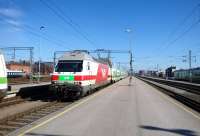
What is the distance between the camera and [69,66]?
24078mm

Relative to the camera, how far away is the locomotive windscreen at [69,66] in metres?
23.8

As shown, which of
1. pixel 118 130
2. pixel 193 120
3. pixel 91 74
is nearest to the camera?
pixel 118 130

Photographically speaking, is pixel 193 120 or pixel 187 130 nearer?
pixel 187 130

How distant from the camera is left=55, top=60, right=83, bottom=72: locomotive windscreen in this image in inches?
938

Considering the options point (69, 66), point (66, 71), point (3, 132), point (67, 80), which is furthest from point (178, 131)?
point (69, 66)

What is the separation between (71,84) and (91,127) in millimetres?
10989

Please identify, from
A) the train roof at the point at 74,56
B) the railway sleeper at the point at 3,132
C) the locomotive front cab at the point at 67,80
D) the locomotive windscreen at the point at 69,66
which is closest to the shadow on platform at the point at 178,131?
the railway sleeper at the point at 3,132

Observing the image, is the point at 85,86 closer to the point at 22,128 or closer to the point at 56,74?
the point at 56,74

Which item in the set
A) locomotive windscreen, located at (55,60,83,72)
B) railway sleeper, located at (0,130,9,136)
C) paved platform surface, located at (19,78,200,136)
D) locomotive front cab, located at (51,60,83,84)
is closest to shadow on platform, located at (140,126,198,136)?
paved platform surface, located at (19,78,200,136)

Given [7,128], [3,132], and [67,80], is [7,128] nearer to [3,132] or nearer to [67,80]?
[3,132]

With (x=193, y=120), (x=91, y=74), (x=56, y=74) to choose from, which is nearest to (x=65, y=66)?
(x=56, y=74)

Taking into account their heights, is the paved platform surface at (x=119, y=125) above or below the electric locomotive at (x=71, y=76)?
below

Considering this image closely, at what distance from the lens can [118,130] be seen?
1155 cm

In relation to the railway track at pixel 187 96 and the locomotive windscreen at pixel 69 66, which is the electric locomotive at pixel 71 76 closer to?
the locomotive windscreen at pixel 69 66
